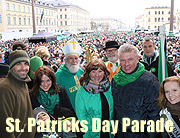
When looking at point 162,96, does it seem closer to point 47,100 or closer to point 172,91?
point 172,91

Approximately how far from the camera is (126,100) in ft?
7.75

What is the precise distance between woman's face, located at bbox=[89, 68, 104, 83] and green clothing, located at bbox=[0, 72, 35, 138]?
925 mm

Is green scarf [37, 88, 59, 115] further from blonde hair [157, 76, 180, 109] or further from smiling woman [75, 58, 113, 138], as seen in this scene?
blonde hair [157, 76, 180, 109]

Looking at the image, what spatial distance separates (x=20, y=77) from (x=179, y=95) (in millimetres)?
2065

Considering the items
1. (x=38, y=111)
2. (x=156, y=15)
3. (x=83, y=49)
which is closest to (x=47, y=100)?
(x=38, y=111)

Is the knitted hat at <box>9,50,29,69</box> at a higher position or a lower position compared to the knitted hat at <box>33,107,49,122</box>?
higher

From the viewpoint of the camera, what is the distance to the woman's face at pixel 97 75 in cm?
251

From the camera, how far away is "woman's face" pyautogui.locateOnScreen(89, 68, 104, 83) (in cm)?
251

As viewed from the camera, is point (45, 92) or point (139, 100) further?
point (45, 92)

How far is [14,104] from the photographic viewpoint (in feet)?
6.59

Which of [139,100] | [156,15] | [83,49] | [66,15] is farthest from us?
[156,15]

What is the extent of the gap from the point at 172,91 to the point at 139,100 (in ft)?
1.54

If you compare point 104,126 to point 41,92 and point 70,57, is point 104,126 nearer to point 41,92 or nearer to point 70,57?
point 41,92

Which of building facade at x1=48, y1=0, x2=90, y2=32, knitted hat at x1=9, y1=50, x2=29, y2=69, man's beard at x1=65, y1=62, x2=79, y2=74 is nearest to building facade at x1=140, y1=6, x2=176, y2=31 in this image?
building facade at x1=48, y1=0, x2=90, y2=32
